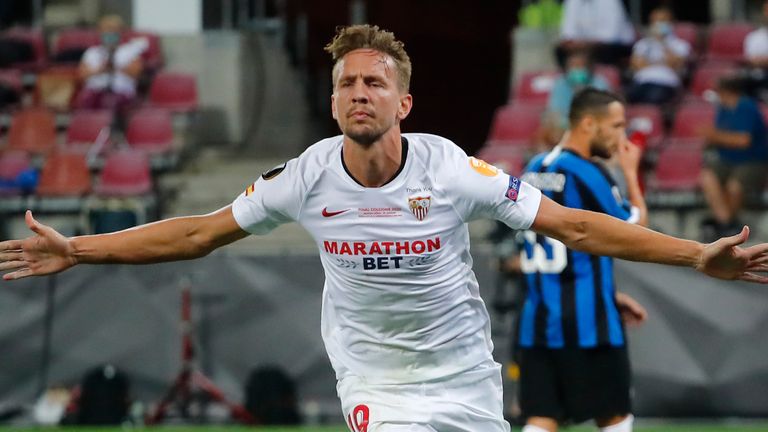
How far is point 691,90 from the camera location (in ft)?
47.2

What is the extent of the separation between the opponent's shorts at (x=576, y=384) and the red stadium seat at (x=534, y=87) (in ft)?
23.9

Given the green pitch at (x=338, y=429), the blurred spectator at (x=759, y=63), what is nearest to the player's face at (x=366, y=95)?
the green pitch at (x=338, y=429)

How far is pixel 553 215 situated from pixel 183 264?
6405 millimetres

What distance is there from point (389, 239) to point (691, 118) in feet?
30.5

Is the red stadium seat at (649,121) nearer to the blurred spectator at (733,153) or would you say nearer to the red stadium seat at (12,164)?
the blurred spectator at (733,153)

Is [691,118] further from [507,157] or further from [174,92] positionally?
[174,92]

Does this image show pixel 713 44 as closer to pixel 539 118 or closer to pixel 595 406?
pixel 539 118

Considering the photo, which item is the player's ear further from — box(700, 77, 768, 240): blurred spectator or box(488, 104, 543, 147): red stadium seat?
box(488, 104, 543, 147): red stadium seat

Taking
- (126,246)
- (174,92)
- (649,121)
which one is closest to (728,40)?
(649,121)

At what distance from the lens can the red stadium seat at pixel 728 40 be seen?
14.9m

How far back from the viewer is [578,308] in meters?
7.17

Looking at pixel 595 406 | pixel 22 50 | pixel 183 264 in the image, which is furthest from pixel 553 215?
pixel 22 50

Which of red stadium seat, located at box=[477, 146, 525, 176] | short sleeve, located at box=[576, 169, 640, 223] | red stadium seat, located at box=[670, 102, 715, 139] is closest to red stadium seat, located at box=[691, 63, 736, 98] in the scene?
red stadium seat, located at box=[670, 102, 715, 139]

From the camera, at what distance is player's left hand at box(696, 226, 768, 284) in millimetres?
4812
